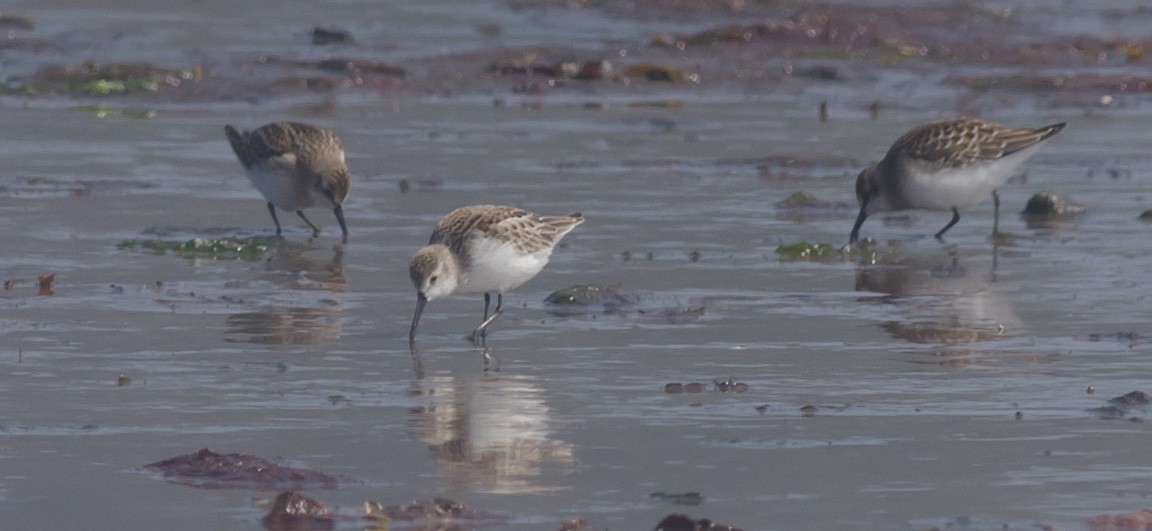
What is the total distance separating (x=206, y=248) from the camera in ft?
43.8

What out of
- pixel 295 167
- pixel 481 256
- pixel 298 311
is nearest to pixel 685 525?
pixel 481 256

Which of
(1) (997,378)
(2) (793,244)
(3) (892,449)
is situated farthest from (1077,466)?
(2) (793,244)

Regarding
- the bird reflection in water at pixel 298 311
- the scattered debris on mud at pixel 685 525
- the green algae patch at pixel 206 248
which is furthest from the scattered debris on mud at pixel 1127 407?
the green algae patch at pixel 206 248

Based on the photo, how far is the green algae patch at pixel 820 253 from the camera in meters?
13.3

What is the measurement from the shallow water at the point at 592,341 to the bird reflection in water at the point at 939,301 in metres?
0.03

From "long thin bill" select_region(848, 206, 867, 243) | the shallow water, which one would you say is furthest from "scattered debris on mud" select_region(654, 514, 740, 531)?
"long thin bill" select_region(848, 206, 867, 243)

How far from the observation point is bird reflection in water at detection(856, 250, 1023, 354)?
35.6 ft

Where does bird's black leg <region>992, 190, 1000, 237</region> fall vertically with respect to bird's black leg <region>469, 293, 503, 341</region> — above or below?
below

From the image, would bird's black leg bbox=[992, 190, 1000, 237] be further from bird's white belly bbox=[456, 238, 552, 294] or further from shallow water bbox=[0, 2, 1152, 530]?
bird's white belly bbox=[456, 238, 552, 294]

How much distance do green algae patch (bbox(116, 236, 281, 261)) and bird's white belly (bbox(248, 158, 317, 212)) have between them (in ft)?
4.14

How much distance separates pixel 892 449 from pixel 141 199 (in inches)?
337

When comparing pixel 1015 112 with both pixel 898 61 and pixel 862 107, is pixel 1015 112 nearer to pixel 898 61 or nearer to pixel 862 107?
pixel 862 107

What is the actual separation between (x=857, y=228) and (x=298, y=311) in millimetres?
4254

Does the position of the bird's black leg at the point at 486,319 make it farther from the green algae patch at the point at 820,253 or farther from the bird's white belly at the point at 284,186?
the bird's white belly at the point at 284,186
